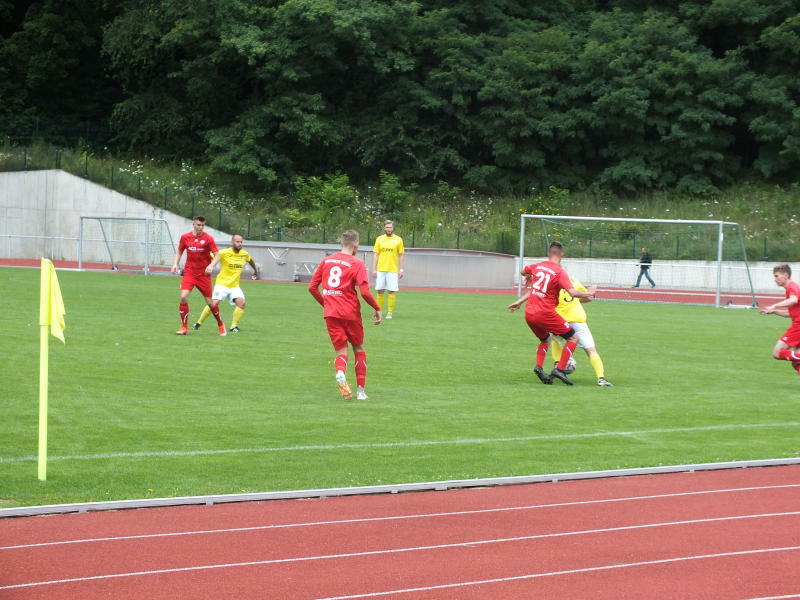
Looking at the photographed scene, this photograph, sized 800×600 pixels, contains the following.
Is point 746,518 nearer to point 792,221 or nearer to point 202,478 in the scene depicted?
point 202,478

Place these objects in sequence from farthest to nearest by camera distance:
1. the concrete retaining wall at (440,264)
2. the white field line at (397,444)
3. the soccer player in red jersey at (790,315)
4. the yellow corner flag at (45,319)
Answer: the concrete retaining wall at (440,264)
the soccer player in red jersey at (790,315)
the white field line at (397,444)
the yellow corner flag at (45,319)

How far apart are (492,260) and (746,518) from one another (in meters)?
34.4

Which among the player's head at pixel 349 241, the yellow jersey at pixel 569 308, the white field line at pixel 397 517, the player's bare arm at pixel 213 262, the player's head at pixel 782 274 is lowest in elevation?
the white field line at pixel 397 517

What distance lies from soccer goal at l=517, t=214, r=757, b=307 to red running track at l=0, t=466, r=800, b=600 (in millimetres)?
30515

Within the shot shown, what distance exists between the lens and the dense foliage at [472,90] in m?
52.8

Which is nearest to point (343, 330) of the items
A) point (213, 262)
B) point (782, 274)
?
point (782, 274)

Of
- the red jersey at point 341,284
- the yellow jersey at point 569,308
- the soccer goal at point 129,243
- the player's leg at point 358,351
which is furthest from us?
the soccer goal at point 129,243

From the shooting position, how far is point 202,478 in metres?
8.88

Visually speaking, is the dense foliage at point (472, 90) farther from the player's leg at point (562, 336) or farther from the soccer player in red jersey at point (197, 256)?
the player's leg at point (562, 336)

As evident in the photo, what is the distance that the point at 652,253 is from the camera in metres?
42.2

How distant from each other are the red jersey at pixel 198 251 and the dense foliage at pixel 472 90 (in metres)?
33.9

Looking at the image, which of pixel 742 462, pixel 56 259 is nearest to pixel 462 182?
pixel 56 259

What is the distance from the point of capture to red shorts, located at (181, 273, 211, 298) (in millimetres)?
19844

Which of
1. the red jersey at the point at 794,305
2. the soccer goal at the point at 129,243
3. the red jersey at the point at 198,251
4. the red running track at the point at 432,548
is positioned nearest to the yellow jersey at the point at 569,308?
the red jersey at the point at 794,305
